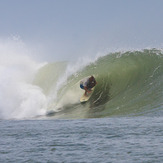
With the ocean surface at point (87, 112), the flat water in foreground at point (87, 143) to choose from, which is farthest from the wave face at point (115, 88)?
the flat water in foreground at point (87, 143)

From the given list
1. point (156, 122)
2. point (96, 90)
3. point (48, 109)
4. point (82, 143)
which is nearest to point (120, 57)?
point (96, 90)

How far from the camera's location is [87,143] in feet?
28.7

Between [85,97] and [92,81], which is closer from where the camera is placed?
[85,97]

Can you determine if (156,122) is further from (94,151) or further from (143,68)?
(143,68)

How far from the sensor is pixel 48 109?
720 inches

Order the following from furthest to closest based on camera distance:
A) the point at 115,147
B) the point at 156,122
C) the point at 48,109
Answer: the point at 48,109 < the point at 156,122 < the point at 115,147

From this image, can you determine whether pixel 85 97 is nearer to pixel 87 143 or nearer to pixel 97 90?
A: pixel 97 90

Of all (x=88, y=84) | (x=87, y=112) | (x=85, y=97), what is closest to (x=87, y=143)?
(x=87, y=112)

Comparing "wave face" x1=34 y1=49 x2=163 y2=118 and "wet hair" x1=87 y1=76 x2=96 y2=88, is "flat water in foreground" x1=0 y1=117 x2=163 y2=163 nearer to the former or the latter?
"wave face" x1=34 y1=49 x2=163 y2=118

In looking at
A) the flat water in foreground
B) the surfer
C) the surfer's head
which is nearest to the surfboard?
the surfer

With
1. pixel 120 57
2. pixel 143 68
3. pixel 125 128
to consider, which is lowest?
pixel 125 128

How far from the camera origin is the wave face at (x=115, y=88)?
15554 millimetres

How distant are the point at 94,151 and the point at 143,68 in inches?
547

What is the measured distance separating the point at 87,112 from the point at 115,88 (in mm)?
3403
